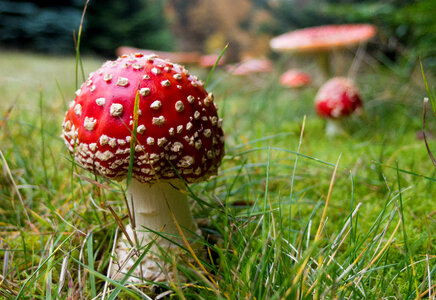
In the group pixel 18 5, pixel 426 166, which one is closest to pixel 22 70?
pixel 18 5

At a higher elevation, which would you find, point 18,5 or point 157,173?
point 18,5

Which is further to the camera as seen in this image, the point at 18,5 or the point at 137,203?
the point at 18,5

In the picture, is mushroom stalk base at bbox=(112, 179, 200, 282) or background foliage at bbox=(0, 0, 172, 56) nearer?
mushroom stalk base at bbox=(112, 179, 200, 282)

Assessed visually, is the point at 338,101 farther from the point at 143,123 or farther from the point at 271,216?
the point at 143,123

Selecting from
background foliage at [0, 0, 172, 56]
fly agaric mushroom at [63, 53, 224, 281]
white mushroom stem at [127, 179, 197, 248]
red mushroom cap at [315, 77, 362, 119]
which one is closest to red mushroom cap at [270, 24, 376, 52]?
red mushroom cap at [315, 77, 362, 119]

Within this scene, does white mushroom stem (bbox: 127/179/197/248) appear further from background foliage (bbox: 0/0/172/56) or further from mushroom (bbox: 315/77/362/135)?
background foliage (bbox: 0/0/172/56)

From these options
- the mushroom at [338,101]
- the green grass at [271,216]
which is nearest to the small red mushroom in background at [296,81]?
the green grass at [271,216]

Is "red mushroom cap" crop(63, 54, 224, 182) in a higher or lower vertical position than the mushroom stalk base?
higher

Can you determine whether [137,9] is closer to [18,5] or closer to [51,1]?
[51,1]
